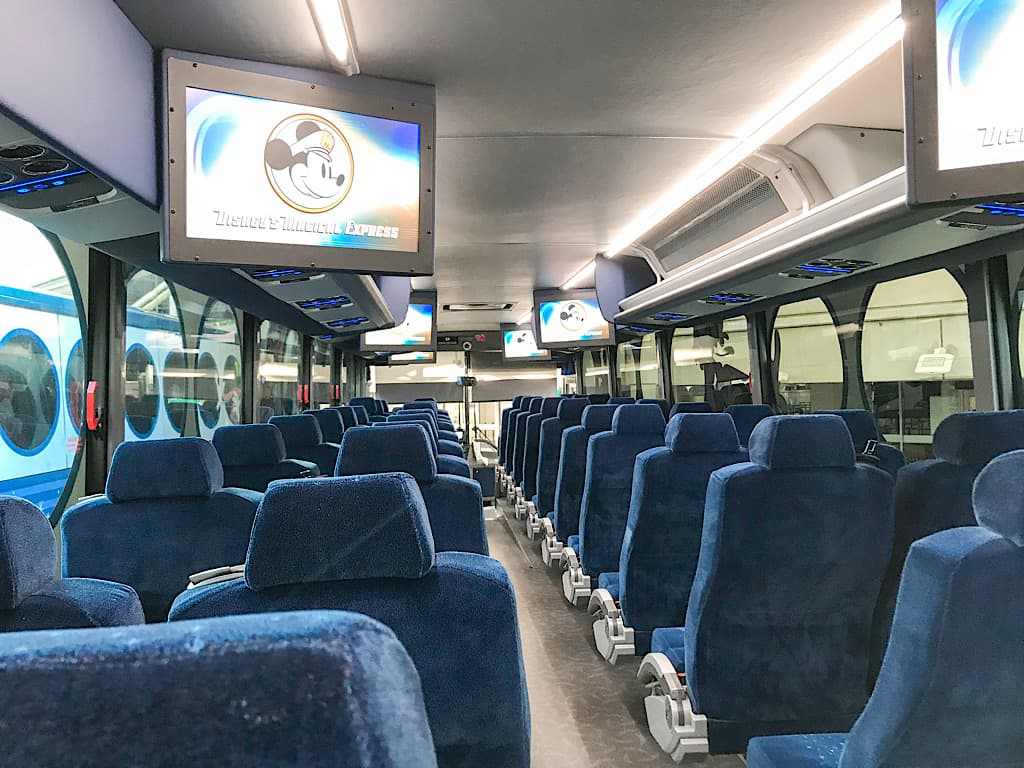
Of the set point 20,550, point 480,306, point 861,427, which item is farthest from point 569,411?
A: point 480,306

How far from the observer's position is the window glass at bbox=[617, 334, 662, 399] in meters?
10.6

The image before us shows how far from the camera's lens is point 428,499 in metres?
3.12

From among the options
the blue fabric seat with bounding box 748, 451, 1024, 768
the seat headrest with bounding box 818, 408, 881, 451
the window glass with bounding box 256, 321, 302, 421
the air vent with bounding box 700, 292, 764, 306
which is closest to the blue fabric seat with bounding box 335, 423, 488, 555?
the blue fabric seat with bounding box 748, 451, 1024, 768

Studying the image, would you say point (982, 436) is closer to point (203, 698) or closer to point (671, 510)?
point (671, 510)

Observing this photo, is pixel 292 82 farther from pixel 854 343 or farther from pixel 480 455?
pixel 480 455

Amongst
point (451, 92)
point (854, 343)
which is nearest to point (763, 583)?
point (451, 92)

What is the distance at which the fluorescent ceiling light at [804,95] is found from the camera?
9.87 feet

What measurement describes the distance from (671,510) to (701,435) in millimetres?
Result: 386

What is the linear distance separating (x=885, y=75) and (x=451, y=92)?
2047mm

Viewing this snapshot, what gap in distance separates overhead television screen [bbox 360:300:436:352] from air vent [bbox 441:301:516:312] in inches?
63.5

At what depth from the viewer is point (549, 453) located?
272 inches

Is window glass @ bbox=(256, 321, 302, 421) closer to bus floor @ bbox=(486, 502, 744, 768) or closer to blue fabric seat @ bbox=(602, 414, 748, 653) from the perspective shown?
bus floor @ bbox=(486, 502, 744, 768)

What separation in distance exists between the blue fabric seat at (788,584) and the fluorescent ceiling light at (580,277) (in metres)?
6.54

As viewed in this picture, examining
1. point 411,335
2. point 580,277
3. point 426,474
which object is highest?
point 580,277
